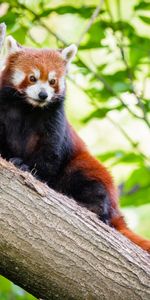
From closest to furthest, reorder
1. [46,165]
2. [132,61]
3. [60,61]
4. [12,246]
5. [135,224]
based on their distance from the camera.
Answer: [12,246] < [46,165] < [60,61] < [132,61] < [135,224]

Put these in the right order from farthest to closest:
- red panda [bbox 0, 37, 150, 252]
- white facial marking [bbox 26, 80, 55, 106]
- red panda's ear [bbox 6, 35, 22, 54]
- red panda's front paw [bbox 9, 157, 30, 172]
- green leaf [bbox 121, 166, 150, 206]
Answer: green leaf [bbox 121, 166, 150, 206] < red panda's ear [bbox 6, 35, 22, 54] < white facial marking [bbox 26, 80, 55, 106] < red panda [bbox 0, 37, 150, 252] < red panda's front paw [bbox 9, 157, 30, 172]

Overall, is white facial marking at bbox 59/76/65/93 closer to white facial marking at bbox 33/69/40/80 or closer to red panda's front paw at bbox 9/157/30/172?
white facial marking at bbox 33/69/40/80

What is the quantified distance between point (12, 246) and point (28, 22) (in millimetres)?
2131

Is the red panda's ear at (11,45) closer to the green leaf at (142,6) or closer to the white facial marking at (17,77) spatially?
the white facial marking at (17,77)

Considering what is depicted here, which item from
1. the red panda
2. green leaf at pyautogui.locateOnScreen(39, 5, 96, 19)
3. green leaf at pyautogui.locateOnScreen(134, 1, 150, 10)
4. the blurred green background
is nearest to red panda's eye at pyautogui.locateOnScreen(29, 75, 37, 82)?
the red panda

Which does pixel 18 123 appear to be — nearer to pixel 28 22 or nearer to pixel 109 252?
pixel 28 22

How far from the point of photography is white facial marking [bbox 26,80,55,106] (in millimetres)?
4332

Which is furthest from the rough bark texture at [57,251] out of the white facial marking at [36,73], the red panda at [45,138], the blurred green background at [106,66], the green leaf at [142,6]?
the green leaf at [142,6]

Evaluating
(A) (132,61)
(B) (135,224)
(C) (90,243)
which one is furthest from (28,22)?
(B) (135,224)

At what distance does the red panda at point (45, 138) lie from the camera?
423cm

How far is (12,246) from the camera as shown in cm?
328

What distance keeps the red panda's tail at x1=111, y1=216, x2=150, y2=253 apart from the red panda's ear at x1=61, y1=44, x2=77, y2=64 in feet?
4.09

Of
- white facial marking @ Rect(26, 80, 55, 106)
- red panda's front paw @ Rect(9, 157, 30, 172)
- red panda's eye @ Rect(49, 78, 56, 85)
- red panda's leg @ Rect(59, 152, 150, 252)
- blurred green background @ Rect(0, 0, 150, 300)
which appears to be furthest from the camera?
blurred green background @ Rect(0, 0, 150, 300)

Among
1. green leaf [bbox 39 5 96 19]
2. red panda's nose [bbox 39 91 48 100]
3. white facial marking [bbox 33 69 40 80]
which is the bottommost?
red panda's nose [bbox 39 91 48 100]
